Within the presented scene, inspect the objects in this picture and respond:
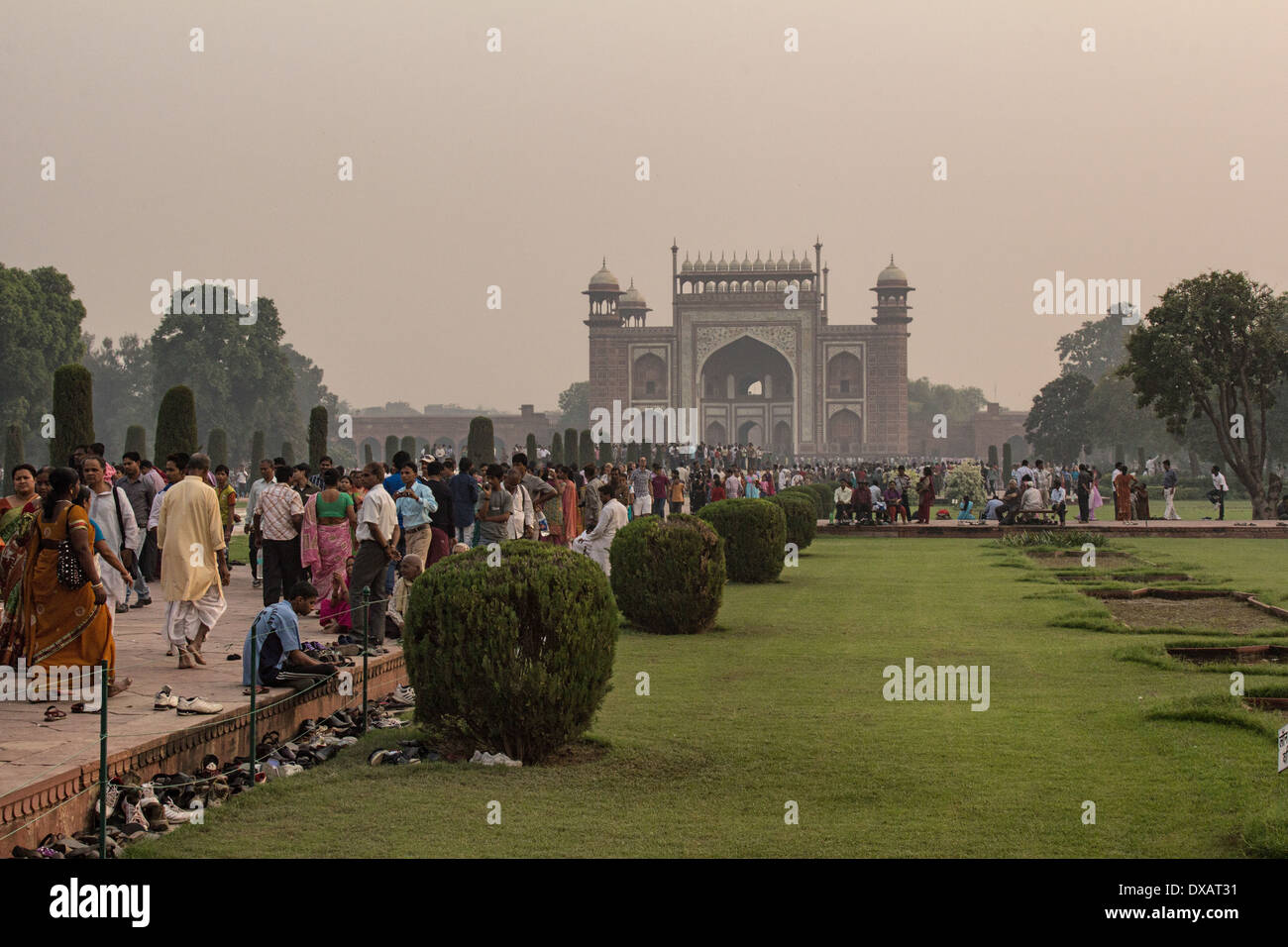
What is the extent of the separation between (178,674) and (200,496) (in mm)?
846

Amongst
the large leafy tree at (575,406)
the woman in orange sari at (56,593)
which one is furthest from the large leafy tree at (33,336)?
the large leafy tree at (575,406)

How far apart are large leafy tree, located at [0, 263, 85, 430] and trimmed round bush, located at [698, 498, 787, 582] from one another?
78.5 ft

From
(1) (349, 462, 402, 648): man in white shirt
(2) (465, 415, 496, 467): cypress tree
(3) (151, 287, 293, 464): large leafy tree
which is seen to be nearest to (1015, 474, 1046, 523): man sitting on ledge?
(2) (465, 415, 496, 467): cypress tree

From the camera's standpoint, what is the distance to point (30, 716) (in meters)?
5.32

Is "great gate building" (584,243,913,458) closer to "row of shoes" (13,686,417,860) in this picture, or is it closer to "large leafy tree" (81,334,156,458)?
"large leafy tree" (81,334,156,458)

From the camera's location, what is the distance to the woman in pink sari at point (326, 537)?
26.4 ft

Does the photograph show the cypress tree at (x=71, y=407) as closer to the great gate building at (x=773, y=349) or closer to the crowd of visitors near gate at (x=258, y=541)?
the crowd of visitors near gate at (x=258, y=541)

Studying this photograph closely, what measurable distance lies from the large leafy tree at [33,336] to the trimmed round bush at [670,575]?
26.1 m

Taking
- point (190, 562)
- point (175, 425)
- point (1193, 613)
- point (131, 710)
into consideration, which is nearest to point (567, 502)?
point (175, 425)

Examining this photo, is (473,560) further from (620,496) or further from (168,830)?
(620,496)

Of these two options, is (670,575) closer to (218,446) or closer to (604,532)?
(604,532)

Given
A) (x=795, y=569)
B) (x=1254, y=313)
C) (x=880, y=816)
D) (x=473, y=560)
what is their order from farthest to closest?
(x=1254, y=313) → (x=795, y=569) → (x=473, y=560) → (x=880, y=816)
